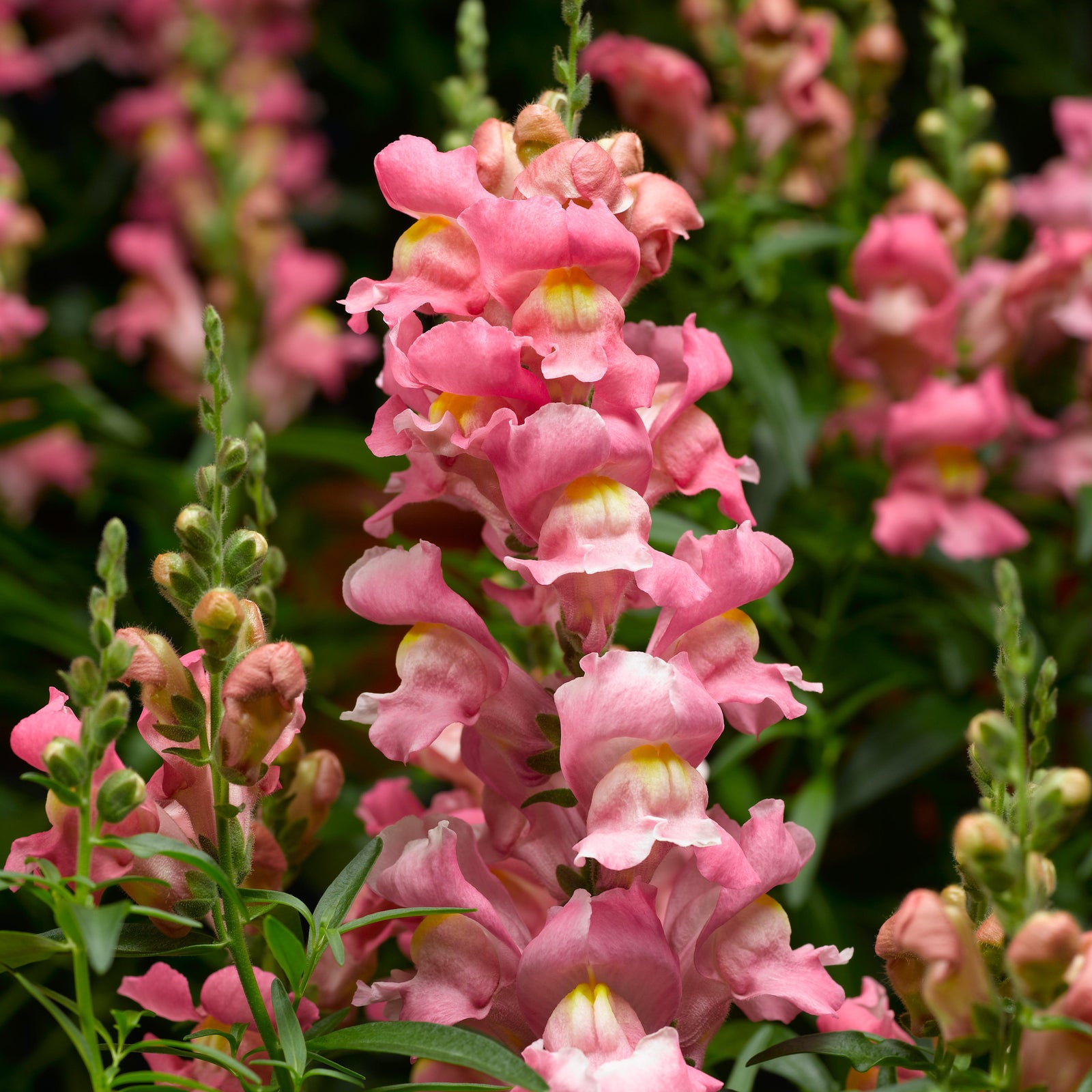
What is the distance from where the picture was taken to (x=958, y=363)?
3.62 feet

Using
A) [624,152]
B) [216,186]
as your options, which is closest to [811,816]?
[624,152]

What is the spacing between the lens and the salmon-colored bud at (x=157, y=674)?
0.50 meters

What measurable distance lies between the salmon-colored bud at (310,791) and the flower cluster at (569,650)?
52 millimetres

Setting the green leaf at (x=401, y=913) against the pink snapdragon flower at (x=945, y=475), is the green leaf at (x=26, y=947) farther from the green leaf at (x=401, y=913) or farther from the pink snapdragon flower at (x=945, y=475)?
the pink snapdragon flower at (x=945, y=475)

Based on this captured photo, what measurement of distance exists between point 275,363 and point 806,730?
0.80 metres

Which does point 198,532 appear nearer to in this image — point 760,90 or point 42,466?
point 760,90

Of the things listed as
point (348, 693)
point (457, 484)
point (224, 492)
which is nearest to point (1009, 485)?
point (348, 693)

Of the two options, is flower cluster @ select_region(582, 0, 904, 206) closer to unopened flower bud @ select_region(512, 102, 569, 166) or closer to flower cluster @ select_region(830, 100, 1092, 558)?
flower cluster @ select_region(830, 100, 1092, 558)

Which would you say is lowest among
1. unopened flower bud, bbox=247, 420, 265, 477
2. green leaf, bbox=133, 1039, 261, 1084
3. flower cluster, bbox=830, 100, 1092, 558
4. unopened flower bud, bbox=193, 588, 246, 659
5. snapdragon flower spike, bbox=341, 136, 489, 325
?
green leaf, bbox=133, 1039, 261, 1084

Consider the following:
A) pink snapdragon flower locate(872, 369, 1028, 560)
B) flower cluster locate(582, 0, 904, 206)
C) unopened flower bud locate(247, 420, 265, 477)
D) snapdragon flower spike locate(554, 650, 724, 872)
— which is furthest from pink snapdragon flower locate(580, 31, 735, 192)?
snapdragon flower spike locate(554, 650, 724, 872)

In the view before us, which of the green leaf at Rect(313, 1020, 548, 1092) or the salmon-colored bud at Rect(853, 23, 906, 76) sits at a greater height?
the salmon-colored bud at Rect(853, 23, 906, 76)

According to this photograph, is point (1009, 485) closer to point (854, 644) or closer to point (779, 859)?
point (854, 644)

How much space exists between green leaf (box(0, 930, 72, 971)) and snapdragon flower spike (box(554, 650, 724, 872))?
179mm

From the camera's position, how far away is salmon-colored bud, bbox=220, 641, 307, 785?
19.1 inches
